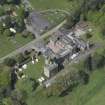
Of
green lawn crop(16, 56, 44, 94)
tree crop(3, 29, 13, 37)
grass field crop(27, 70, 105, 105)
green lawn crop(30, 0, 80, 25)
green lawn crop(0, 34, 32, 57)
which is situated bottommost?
grass field crop(27, 70, 105, 105)

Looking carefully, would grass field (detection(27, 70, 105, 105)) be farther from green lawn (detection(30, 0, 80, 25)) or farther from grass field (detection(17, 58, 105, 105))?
green lawn (detection(30, 0, 80, 25))

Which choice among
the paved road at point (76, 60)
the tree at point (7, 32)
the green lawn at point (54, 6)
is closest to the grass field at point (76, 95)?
the paved road at point (76, 60)

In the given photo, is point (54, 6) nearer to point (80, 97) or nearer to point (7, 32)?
point (7, 32)

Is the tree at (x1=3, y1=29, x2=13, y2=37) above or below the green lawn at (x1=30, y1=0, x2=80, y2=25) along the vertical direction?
below

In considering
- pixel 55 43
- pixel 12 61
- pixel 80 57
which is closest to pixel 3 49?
pixel 12 61

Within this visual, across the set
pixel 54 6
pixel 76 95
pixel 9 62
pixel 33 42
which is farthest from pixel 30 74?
pixel 54 6

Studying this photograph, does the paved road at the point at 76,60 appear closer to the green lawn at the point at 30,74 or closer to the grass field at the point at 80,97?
the green lawn at the point at 30,74

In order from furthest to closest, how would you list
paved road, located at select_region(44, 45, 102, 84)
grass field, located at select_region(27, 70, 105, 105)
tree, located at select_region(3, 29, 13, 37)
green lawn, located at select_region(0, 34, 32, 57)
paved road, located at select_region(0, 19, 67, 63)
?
tree, located at select_region(3, 29, 13, 37)
green lawn, located at select_region(0, 34, 32, 57)
paved road, located at select_region(0, 19, 67, 63)
paved road, located at select_region(44, 45, 102, 84)
grass field, located at select_region(27, 70, 105, 105)

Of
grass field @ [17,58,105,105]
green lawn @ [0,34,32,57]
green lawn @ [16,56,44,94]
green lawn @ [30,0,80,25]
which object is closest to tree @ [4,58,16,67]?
green lawn @ [16,56,44,94]
